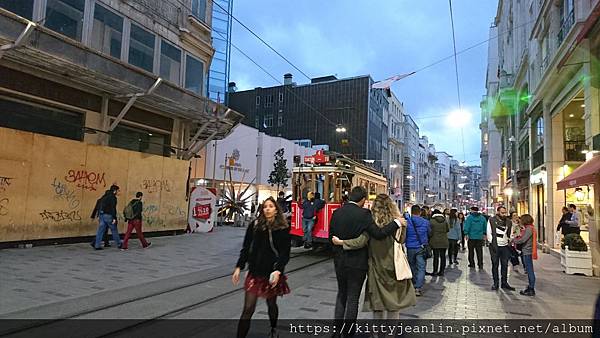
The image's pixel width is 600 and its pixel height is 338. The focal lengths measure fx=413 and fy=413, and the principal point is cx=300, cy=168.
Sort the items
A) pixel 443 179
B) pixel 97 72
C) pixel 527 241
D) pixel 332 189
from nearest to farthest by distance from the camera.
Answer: pixel 527 241, pixel 97 72, pixel 332 189, pixel 443 179

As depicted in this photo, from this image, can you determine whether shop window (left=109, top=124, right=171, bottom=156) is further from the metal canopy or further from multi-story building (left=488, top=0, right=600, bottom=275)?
multi-story building (left=488, top=0, right=600, bottom=275)

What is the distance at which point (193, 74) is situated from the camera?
1948cm

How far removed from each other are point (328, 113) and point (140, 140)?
38.4m

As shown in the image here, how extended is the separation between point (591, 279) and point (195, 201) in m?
15.5

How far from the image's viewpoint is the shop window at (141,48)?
15.8 m

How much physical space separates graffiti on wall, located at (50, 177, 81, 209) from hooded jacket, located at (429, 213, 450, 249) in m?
10.8

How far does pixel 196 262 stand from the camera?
1103 cm

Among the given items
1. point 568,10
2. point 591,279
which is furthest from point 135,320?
point 568,10

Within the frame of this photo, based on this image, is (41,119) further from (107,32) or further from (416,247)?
(416,247)

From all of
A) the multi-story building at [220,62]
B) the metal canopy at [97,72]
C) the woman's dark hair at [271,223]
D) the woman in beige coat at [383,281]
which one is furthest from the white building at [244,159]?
the woman in beige coat at [383,281]

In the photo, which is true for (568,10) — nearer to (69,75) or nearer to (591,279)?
(591,279)

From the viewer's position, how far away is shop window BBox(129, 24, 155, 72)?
15766 mm

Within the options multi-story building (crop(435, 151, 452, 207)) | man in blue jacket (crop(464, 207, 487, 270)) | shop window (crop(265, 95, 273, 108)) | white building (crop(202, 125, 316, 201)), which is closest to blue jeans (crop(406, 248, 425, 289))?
man in blue jacket (crop(464, 207, 487, 270))

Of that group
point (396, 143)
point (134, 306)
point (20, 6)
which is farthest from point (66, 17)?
point (396, 143)
